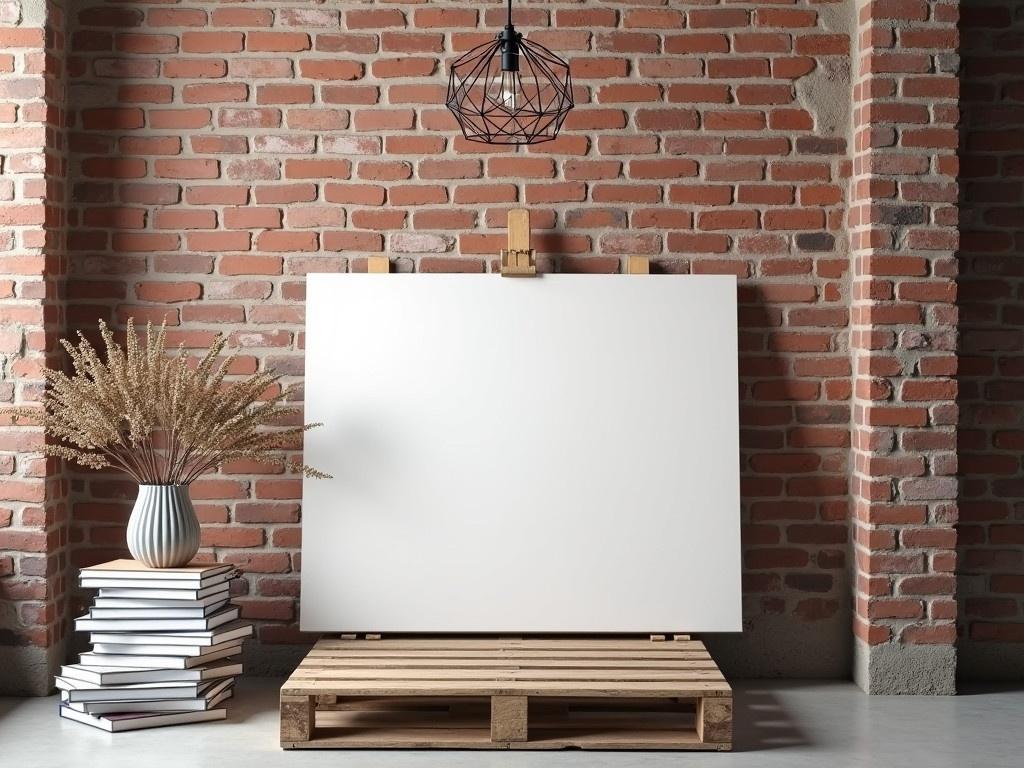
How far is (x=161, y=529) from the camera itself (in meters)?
3.60

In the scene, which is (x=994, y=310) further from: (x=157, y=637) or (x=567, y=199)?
(x=157, y=637)

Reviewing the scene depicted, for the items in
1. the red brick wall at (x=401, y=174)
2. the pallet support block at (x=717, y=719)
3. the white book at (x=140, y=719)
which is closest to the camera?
the pallet support block at (x=717, y=719)

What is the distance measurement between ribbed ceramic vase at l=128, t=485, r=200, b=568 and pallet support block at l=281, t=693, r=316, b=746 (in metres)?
0.66

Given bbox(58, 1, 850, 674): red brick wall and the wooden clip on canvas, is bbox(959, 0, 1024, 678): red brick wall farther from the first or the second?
the wooden clip on canvas

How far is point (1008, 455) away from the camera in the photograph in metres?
4.07

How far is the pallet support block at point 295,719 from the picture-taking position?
327 cm

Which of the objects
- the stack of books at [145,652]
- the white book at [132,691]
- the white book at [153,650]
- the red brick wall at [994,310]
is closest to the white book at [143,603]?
the stack of books at [145,652]

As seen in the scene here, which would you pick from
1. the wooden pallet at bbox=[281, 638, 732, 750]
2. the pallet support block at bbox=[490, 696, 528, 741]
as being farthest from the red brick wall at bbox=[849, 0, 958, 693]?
the pallet support block at bbox=[490, 696, 528, 741]

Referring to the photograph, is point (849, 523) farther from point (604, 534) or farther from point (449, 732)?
point (449, 732)

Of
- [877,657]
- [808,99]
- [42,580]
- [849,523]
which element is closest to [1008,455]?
[849,523]

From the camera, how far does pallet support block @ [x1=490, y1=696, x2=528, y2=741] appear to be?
328cm

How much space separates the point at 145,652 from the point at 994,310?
316 cm

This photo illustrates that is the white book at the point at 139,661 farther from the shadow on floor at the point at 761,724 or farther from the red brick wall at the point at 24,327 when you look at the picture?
the shadow on floor at the point at 761,724

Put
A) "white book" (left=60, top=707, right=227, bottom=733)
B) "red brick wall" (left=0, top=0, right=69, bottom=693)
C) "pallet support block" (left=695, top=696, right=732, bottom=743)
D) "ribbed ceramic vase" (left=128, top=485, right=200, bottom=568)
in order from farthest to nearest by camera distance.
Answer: "red brick wall" (left=0, top=0, right=69, bottom=693) < "ribbed ceramic vase" (left=128, top=485, right=200, bottom=568) < "white book" (left=60, top=707, right=227, bottom=733) < "pallet support block" (left=695, top=696, right=732, bottom=743)
